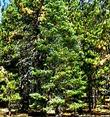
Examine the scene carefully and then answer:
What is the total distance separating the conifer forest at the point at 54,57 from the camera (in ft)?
160

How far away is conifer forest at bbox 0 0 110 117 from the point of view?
48875 millimetres

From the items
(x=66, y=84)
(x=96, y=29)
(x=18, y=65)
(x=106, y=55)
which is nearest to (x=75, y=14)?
(x=96, y=29)

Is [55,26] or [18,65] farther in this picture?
[18,65]

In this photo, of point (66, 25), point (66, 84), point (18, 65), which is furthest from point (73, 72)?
point (18, 65)

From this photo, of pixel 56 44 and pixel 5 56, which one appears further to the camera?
pixel 5 56

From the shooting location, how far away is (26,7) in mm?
57438

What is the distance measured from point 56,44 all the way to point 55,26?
7.35ft

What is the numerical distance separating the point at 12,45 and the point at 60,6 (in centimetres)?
1075

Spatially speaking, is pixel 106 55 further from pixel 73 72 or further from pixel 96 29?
pixel 73 72

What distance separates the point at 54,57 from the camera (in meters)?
48.2

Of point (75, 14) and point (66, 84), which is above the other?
point (75, 14)

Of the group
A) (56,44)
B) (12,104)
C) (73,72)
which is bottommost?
(12,104)

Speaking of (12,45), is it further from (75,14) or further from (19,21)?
(75,14)

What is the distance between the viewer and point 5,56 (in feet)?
193
